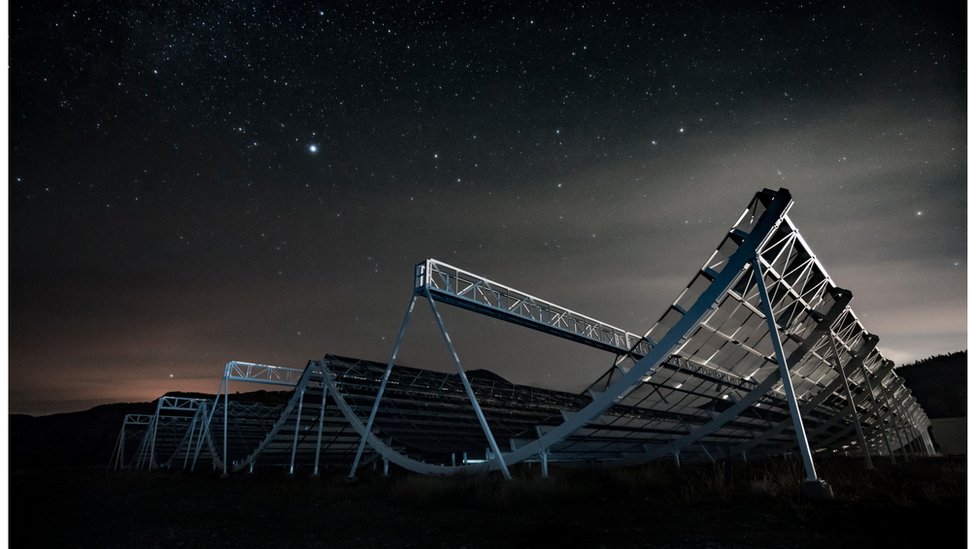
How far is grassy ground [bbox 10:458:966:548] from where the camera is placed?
7246 millimetres

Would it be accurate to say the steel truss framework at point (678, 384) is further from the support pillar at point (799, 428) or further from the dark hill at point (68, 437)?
the dark hill at point (68, 437)

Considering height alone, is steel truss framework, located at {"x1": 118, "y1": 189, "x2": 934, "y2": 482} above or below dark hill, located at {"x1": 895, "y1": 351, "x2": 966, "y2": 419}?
below

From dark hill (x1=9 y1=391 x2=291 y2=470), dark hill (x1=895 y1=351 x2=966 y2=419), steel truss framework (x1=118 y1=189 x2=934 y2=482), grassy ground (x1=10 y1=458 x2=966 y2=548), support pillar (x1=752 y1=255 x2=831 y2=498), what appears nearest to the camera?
grassy ground (x1=10 y1=458 x2=966 y2=548)

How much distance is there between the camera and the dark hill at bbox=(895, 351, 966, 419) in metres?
90.6

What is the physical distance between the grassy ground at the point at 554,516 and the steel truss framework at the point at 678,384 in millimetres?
1439

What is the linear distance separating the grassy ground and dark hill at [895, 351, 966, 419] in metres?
102

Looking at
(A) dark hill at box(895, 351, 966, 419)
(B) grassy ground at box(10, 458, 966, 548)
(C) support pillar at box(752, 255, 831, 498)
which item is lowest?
(B) grassy ground at box(10, 458, 966, 548)

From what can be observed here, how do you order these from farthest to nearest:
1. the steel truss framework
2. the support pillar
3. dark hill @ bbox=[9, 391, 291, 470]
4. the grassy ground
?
dark hill @ bbox=[9, 391, 291, 470] → the steel truss framework → the support pillar → the grassy ground

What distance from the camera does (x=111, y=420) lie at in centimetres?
11588

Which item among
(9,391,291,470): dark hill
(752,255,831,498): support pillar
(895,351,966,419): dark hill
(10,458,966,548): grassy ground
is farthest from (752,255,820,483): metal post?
(9,391,291,470): dark hill

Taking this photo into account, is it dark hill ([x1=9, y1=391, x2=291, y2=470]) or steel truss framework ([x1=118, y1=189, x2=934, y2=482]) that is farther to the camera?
dark hill ([x1=9, y1=391, x2=291, y2=470])

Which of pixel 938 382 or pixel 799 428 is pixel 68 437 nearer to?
pixel 799 428

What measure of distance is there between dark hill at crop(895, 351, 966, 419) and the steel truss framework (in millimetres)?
87154

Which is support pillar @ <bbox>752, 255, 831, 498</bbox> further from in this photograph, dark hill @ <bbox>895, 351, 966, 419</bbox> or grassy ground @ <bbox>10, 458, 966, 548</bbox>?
dark hill @ <bbox>895, 351, 966, 419</bbox>
